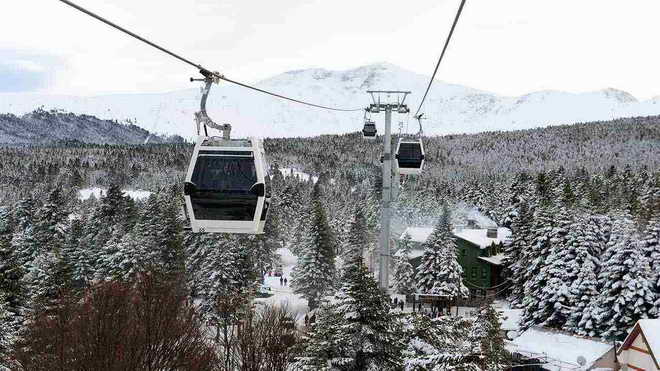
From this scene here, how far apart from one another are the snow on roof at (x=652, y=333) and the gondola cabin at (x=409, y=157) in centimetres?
1211

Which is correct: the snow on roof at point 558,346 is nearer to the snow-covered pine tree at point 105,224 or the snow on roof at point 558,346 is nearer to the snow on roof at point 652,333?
the snow on roof at point 652,333

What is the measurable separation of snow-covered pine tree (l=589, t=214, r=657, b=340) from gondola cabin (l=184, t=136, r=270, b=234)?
32570 millimetres

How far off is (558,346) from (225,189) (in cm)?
3408

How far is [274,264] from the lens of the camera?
80.9 metres

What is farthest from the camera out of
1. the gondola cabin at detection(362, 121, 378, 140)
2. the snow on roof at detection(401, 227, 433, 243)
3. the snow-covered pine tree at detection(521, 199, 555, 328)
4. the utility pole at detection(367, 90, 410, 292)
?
the snow on roof at detection(401, 227, 433, 243)

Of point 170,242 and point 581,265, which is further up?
point 170,242

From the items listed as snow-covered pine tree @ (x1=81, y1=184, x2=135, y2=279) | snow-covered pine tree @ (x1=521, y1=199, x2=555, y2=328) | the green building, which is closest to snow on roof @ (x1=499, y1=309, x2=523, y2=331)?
snow-covered pine tree @ (x1=521, y1=199, x2=555, y2=328)

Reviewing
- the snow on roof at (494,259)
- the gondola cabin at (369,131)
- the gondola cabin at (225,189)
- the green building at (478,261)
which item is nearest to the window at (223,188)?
the gondola cabin at (225,189)

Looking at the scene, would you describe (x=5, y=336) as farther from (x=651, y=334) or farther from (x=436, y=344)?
(x=651, y=334)

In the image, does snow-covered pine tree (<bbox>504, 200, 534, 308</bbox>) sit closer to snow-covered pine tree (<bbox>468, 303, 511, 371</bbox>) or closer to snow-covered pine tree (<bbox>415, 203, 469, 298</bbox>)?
snow-covered pine tree (<bbox>415, 203, 469, 298</bbox>)

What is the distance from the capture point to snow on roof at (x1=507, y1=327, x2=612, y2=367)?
35.1 meters

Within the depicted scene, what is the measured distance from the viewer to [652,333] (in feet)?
79.7

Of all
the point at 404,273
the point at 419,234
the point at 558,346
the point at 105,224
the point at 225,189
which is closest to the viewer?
the point at 225,189

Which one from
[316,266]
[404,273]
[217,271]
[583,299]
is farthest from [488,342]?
[404,273]
